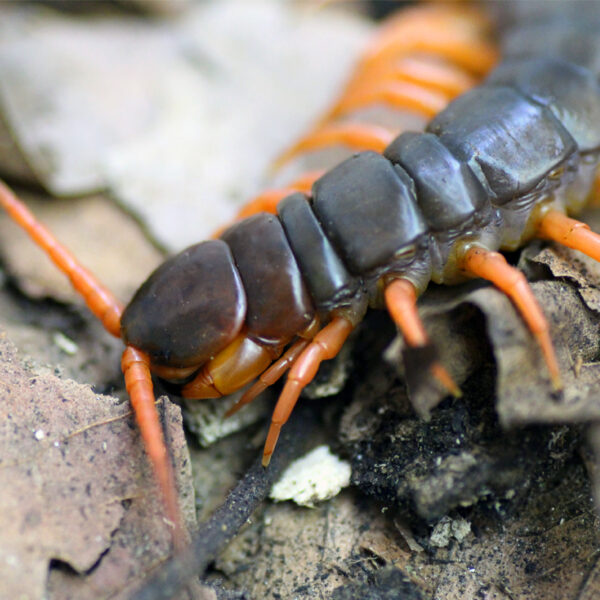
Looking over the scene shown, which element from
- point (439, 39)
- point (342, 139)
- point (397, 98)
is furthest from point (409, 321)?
point (439, 39)

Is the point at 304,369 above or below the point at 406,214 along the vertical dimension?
below

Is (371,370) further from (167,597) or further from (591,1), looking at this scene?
(591,1)

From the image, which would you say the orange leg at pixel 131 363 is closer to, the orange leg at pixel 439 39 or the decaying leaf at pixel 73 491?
the decaying leaf at pixel 73 491

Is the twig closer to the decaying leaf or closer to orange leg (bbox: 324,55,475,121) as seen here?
the decaying leaf

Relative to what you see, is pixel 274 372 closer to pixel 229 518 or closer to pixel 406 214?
pixel 229 518

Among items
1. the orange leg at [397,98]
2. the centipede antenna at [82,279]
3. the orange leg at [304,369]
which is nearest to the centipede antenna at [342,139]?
the orange leg at [397,98]

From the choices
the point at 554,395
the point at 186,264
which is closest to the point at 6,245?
the point at 186,264
